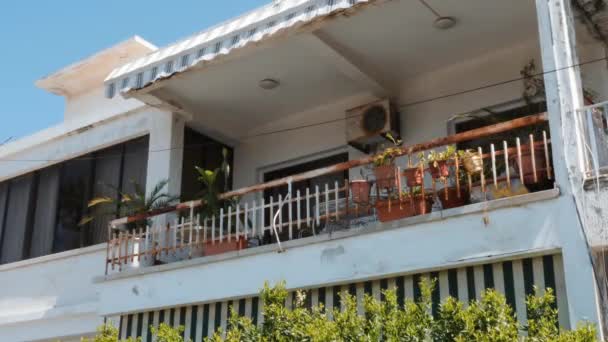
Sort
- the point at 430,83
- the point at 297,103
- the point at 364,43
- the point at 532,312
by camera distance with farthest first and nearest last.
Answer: the point at 297,103 → the point at 430,83 → the point at 364,43 → the point at 532,312

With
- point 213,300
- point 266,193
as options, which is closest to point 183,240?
point 213,300

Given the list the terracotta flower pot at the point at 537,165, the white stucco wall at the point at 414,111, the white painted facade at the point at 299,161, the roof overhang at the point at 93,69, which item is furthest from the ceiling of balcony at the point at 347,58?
the roof overhang at the point at 93,69

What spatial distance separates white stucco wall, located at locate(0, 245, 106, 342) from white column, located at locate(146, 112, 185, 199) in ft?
4.85

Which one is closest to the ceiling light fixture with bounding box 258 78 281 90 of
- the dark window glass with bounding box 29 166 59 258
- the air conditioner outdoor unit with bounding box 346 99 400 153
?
the air conditioner outdoor unit with bounding box 346 99 400 153

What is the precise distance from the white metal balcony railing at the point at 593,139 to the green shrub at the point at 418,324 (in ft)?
6.37

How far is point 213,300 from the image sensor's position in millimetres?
9547

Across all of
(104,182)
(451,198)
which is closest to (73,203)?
(104,182)

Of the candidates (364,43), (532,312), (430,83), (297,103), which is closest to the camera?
(532,312)

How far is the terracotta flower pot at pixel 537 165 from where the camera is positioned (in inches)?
304

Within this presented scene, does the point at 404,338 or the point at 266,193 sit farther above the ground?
the point at 266,193

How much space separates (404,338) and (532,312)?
938 millimetres

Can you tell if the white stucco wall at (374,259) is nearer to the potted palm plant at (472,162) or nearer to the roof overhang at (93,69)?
the potted palm plant at (472,162)

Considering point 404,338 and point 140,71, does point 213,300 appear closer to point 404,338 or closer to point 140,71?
point 140,71

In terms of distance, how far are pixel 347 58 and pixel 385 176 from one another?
2.50 m
